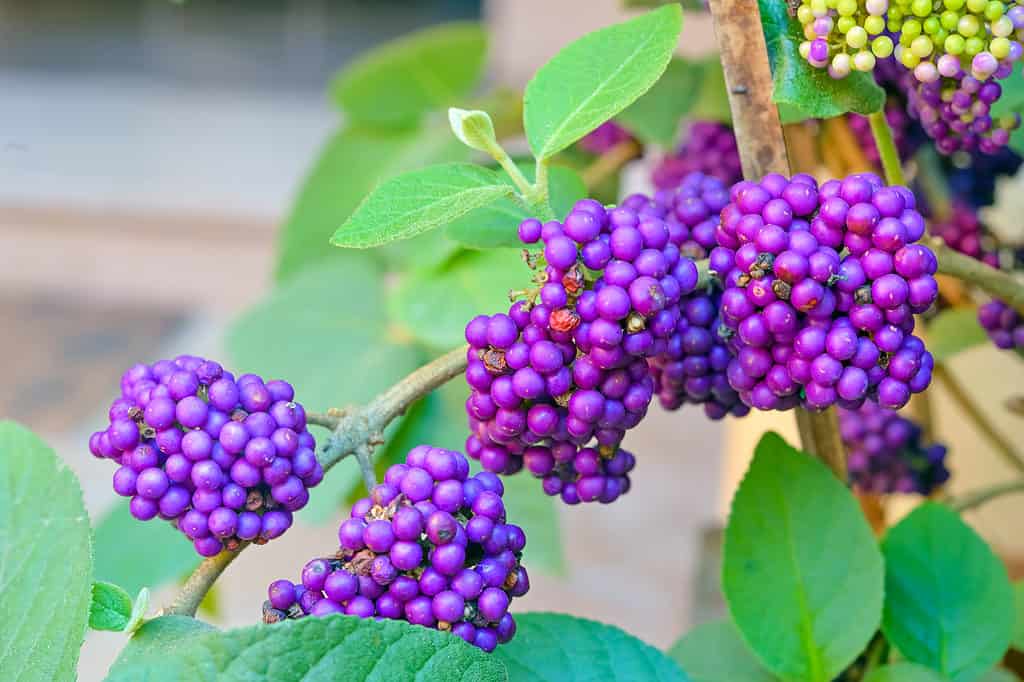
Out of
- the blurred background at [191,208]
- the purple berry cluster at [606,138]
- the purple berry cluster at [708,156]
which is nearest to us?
the purple berry cluster at [708,156]

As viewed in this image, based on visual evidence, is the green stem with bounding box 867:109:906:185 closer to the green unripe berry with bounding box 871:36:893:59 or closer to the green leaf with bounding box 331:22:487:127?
the green unripe berry with bounding box 871:36:893:59

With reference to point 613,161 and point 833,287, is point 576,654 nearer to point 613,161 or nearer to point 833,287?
point 833,287

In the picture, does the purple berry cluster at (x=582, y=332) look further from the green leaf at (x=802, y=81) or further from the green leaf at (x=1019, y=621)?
the green leaf at (x=1019, y=621)

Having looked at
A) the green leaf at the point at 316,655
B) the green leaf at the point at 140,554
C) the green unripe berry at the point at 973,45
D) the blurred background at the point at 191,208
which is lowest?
the blurred background at the point at 191,208

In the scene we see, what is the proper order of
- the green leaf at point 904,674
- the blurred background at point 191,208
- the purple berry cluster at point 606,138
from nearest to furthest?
1. the green leaf at point 904,674
2. the purple berry cluster at point 606,138
3. the blurred background at point 191,208

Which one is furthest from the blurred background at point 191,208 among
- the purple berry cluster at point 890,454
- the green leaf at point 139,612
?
the green leaf at point 139,612
